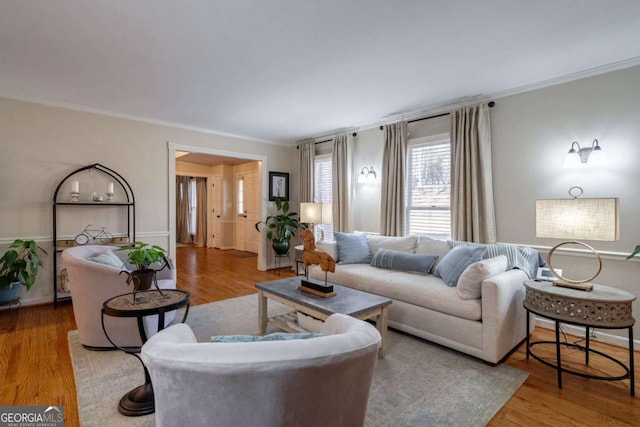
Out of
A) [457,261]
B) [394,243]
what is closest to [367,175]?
[394,243]

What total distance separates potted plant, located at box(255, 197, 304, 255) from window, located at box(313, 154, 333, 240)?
564mm

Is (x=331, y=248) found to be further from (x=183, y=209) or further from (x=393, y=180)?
(x=183, y=209)

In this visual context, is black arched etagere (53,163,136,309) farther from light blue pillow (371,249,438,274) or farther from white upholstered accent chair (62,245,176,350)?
light blue pillow (371,249,438,274)

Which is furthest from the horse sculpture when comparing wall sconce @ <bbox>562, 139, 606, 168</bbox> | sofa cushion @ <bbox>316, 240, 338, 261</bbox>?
wall sconce @ <bbox>562, 139, 606, 168</bbox>

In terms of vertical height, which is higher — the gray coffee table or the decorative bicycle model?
the decorative bicycle model

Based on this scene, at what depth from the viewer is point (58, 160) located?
155 inches

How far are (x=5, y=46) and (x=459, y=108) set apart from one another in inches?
175

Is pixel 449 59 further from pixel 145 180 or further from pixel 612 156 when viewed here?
pixel 145 180

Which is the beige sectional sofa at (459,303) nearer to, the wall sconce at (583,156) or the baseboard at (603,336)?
the baseboard at (603,336)

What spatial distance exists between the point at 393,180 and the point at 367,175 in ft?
1.88

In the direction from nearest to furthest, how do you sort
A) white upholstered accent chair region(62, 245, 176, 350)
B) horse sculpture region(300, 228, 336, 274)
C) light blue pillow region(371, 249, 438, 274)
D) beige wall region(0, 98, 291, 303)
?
white upholstered accent chair region(62, 245, 176, 350)
horse sculpture region(300, 228, 336, 274)
light blue pillow region(371, 249, 438, 274)
beige wall region(0, 98, 291, 303)

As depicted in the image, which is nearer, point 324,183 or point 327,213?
point 327,213

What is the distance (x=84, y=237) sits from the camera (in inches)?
159

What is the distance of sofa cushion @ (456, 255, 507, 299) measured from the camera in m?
2.52
